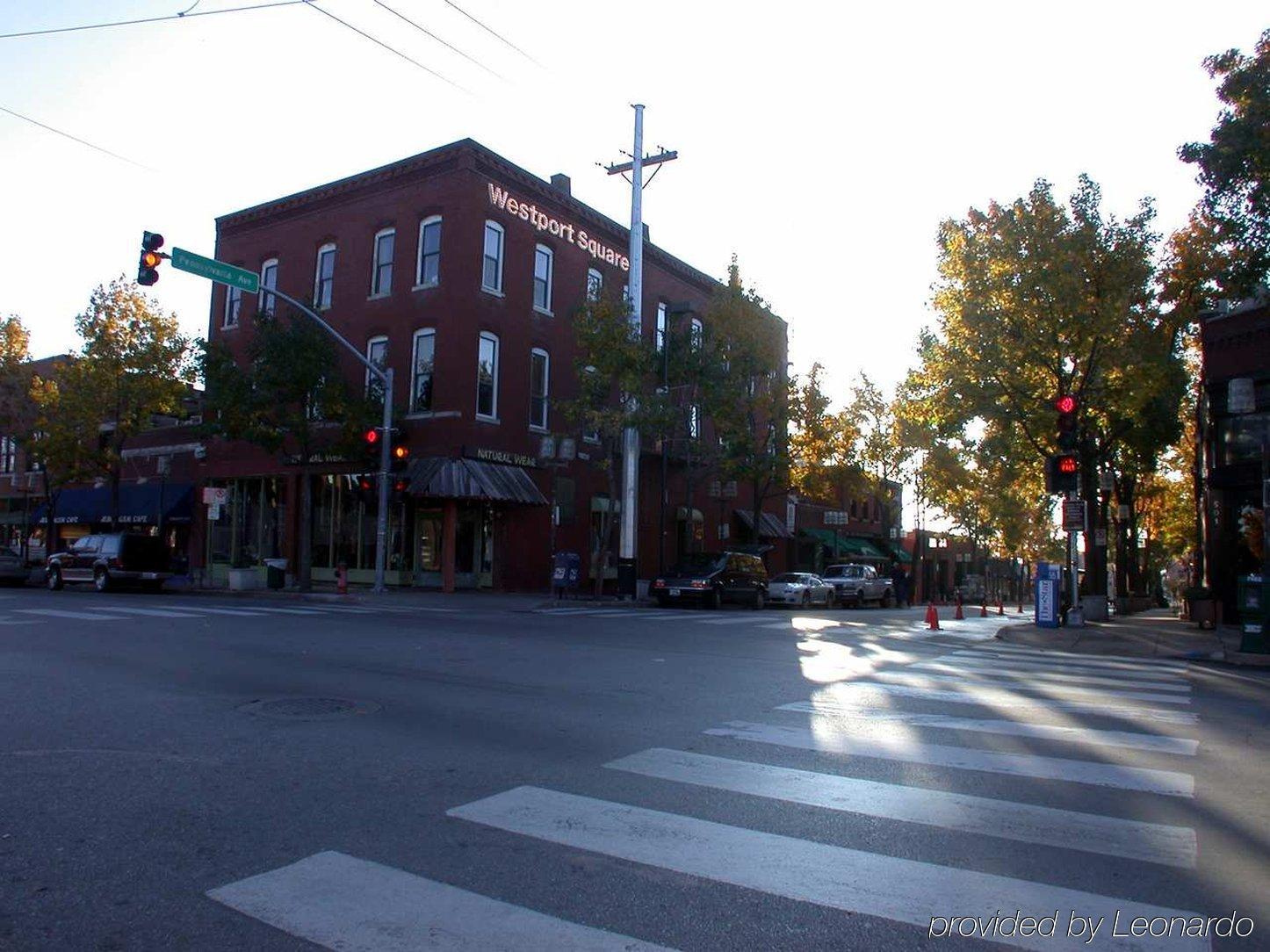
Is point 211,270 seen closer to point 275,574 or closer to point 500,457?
point 500,457

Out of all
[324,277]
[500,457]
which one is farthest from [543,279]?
[324,277]

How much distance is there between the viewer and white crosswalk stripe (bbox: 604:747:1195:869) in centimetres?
495

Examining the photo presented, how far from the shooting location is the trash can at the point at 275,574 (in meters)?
29.2

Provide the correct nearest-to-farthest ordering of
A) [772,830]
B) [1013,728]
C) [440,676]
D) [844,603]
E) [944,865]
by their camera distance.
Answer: [944,865] → [772,830] → [1013,728] → [440,676] → [844,603]

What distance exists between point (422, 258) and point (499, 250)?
2442 millimetres

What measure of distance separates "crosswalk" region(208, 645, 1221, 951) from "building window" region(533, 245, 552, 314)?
24618mm

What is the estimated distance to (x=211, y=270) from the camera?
18.2m

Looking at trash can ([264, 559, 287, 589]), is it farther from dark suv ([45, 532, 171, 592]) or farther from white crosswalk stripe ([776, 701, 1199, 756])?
white crosswalk stripe ([776, 701, 1199, 756])

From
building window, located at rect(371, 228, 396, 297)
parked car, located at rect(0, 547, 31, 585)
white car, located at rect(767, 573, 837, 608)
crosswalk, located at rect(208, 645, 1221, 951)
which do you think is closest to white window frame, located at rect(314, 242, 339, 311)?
building window, located at rect(371, 228, 396, 297)

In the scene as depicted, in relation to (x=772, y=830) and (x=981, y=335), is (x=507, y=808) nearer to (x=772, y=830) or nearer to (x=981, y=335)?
(x=772, y=830)

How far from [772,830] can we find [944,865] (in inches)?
35.6

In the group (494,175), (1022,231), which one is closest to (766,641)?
(1022,231)

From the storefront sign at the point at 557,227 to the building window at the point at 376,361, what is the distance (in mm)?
5794

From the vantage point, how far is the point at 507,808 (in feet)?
17.6
